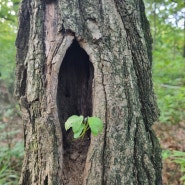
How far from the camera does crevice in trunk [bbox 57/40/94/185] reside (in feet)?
6.72

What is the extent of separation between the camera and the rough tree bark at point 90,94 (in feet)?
6.09

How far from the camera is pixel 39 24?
6.72 ft

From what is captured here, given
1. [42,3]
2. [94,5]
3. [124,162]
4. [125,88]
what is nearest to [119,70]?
[125,88]

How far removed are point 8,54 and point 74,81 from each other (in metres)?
4.67

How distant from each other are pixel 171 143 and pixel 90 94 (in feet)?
9.38

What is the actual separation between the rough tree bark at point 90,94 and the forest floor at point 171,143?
4.47 ft

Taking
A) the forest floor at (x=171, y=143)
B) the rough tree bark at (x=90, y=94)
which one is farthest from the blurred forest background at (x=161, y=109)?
the rough tree bark at (x=90, y=94)

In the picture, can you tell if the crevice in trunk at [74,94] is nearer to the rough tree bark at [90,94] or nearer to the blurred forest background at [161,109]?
the rough tree bark at [90,94]

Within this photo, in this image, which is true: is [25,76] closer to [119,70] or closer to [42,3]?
[42,3]

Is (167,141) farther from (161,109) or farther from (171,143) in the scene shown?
(161,109)

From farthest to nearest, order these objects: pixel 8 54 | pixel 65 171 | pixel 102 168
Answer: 1. pixel 8 54
2. pixel 65 171
3. pixel 102 168

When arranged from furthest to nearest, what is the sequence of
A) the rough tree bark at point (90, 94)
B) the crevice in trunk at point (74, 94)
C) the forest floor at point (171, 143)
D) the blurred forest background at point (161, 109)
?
the blurred forest background at point (161, 109) < the forest floor at point (171, 143) < the crevice in trunk at point (74, 94) < the rough tree bark at point (90, 94)

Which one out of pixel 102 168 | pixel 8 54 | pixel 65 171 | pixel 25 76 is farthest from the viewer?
pixel 8 54

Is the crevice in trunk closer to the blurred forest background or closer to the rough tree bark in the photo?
the rough tree bark
